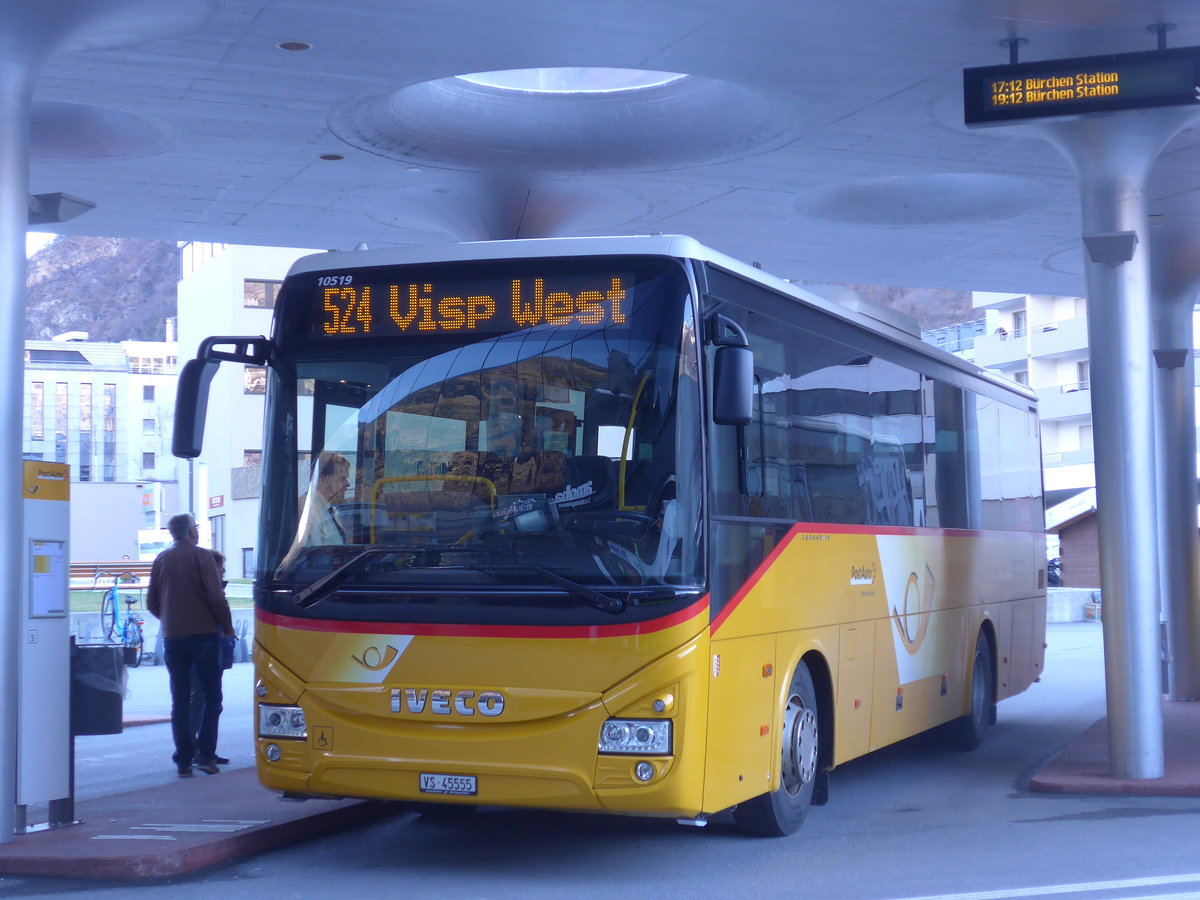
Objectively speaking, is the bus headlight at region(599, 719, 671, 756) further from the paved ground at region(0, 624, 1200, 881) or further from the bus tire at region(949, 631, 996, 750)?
the bus tire at region(949, 631, 996, 750)

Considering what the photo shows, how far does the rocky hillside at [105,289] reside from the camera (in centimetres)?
13812

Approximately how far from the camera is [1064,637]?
105 ft

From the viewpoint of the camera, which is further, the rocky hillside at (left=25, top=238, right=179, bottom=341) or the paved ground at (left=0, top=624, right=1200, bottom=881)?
the rocky hillside at (left=25, top=238, right=179, bottom=341)

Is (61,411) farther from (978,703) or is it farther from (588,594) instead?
(588,594)

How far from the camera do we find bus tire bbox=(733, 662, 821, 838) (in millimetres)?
8820

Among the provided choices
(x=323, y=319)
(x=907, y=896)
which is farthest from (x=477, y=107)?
(x=907, y=896)

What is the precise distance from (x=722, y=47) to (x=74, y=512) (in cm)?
3844

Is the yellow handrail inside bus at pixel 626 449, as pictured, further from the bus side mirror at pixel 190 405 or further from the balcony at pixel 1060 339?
the balcony at pixel 1060 339

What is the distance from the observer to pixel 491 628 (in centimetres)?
765

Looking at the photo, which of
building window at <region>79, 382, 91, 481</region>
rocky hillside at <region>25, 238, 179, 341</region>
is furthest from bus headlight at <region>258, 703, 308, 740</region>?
rocky hillside at <region>25, 238, 179, 341</region>

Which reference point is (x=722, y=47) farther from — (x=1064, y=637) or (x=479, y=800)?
(x=1064, y=637)

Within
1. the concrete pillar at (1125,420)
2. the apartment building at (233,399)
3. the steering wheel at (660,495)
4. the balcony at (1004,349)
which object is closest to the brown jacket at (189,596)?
the steering wheel at (660,495)

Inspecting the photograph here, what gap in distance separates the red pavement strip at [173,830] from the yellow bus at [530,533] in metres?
0.68

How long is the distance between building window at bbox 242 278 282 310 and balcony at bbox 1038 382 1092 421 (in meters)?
37.7
